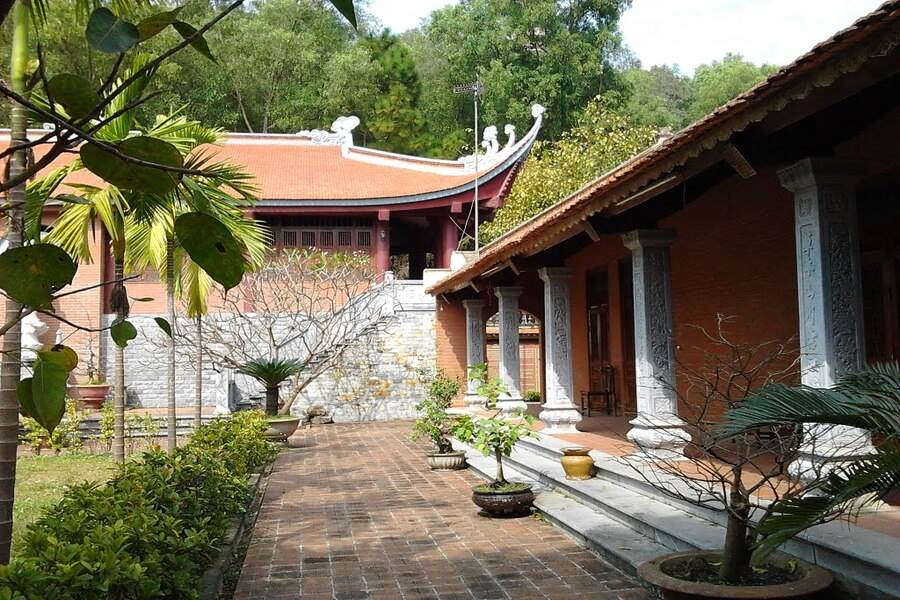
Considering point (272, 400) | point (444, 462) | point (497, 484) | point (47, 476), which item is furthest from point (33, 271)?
point (272, 400)

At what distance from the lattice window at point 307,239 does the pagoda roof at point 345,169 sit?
1066 millimetres

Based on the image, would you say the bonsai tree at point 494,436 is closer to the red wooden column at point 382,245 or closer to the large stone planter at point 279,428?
the large stone planter at point 279,428

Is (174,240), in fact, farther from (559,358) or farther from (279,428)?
(279,428)

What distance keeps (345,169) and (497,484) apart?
1589 cm

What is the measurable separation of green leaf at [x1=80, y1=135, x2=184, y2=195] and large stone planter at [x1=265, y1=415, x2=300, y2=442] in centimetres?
1183

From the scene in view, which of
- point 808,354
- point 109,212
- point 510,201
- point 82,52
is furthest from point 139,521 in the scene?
point 82,52

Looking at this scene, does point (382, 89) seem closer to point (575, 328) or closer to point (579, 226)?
point (575, 328)

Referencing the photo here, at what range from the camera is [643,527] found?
5.56 metres

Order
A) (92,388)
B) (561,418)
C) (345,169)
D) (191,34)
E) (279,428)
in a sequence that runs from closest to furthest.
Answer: (191,34)
(561,418)
(279,428)
(92,388)
(345,169)

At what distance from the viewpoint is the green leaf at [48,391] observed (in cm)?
103

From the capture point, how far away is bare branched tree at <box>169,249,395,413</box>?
55.7 feet

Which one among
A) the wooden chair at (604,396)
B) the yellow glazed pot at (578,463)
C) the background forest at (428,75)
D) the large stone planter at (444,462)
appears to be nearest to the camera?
the yellow glazed pot at (578,463)

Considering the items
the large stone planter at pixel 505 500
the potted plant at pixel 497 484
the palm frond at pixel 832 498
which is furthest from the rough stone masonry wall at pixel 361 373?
the palm frond at pixel 832 498

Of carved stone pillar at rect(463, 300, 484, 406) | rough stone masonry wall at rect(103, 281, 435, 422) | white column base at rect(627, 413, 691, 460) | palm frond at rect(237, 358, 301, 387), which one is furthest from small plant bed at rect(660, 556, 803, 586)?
rough stone masonry wall at rect(103, 281, 435, 422)
